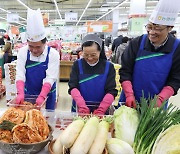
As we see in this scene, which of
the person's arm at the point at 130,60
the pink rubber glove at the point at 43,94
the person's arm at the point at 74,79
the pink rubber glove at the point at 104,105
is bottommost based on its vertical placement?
the pink rubber glove at the point at 104,105

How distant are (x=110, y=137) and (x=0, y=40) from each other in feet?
34.3

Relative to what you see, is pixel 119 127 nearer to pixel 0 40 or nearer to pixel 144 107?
pixel 144 107

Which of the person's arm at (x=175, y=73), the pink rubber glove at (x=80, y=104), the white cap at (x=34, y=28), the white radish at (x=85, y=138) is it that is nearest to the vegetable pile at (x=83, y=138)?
the white radish at (x=85, y=138)

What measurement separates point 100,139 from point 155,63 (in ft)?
3.77

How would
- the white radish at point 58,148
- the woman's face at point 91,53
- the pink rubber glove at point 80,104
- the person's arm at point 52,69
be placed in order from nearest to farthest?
1. the white radish at point 58,148
2. the pink rubber glove at point 80,104
3. the woman's face at point 91,53
4. the person's arm at point 52,69

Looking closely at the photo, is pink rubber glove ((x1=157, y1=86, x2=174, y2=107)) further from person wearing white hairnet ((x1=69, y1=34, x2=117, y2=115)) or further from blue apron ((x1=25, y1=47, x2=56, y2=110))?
blue apron ((x1=25, y1=47, x2=56, y2=110))

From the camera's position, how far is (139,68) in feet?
6.42

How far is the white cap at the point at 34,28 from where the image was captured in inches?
84.3

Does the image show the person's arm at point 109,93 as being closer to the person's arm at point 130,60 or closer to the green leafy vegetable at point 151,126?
the person's arm at point 130,60

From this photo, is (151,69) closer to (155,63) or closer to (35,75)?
(155,63)

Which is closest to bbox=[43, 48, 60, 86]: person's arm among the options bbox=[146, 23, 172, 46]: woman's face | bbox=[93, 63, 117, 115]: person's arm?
bbox=[93, 63, 117, 115]: person's arm

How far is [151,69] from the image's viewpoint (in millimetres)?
1934

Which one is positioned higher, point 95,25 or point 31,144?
point 95,25

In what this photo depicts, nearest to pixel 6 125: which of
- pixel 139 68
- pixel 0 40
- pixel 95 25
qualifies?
pixel 139 68
